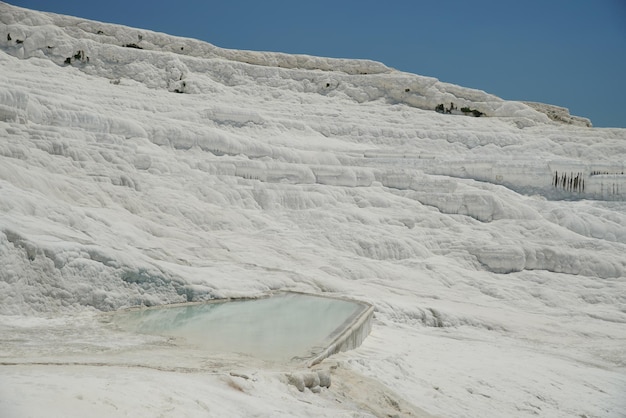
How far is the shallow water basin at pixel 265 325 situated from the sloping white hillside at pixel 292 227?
0.28 metres

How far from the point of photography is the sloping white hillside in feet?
20.4

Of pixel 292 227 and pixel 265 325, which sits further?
pixel 292 227

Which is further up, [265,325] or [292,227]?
[292,227]

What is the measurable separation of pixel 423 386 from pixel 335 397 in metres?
1.64

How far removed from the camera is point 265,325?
26.4 feet

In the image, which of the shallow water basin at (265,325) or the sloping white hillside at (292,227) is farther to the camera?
the shallow water basin at (265,325)

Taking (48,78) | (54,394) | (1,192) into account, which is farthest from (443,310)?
Answer: (48,78)

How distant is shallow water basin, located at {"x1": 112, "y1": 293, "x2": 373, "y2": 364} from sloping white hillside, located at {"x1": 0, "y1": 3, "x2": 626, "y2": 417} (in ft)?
0.92

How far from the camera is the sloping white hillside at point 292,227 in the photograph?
6228 millimetres

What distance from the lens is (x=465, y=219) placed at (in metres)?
18.1

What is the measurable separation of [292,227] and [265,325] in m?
7.73

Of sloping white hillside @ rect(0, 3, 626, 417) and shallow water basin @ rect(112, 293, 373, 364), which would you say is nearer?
sloping white hillside @ rect(0, 3, 626, 417)

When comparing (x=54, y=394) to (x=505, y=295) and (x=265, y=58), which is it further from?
(x=265, y=58)

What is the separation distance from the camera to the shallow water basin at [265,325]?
6891 millimetres
